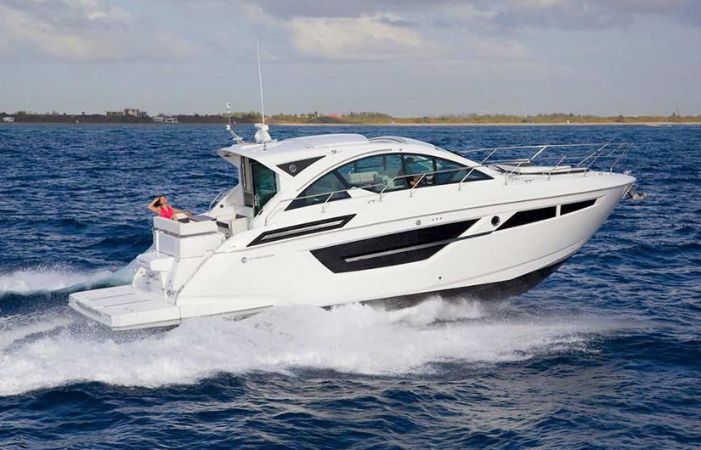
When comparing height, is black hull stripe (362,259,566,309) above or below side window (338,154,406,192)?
below

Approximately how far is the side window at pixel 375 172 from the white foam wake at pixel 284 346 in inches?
68.4

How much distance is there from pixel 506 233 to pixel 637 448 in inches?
166

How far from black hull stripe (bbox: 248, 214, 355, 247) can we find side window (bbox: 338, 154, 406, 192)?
697mm

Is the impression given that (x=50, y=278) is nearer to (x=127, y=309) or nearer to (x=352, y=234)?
(x=127, y=309)

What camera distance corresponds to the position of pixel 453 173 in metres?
12.0

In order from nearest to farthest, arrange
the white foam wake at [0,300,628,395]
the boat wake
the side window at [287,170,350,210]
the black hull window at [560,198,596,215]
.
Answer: the white foam wake at [0,300,628,395] < the side window at [287,170,350,210] < the black hull window at [560,198,596,215] < the boat wake

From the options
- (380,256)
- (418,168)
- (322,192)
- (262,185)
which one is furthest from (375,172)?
(262,185)

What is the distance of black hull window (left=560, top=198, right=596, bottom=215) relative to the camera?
12.4 meters

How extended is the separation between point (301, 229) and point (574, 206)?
424 centimetres

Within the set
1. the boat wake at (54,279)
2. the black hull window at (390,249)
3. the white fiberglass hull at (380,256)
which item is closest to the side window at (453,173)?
the white fiberglass hull at (380,256)

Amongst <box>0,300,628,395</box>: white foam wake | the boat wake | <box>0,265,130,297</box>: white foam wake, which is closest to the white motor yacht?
<box>0,300,628,395</box>: white foam wake

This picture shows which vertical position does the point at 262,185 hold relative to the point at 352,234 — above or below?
above

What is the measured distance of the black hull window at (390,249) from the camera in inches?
447

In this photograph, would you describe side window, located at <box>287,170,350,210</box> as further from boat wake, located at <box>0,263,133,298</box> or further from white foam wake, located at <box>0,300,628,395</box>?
boat wake, located at <box>0,263,133,298</box>
